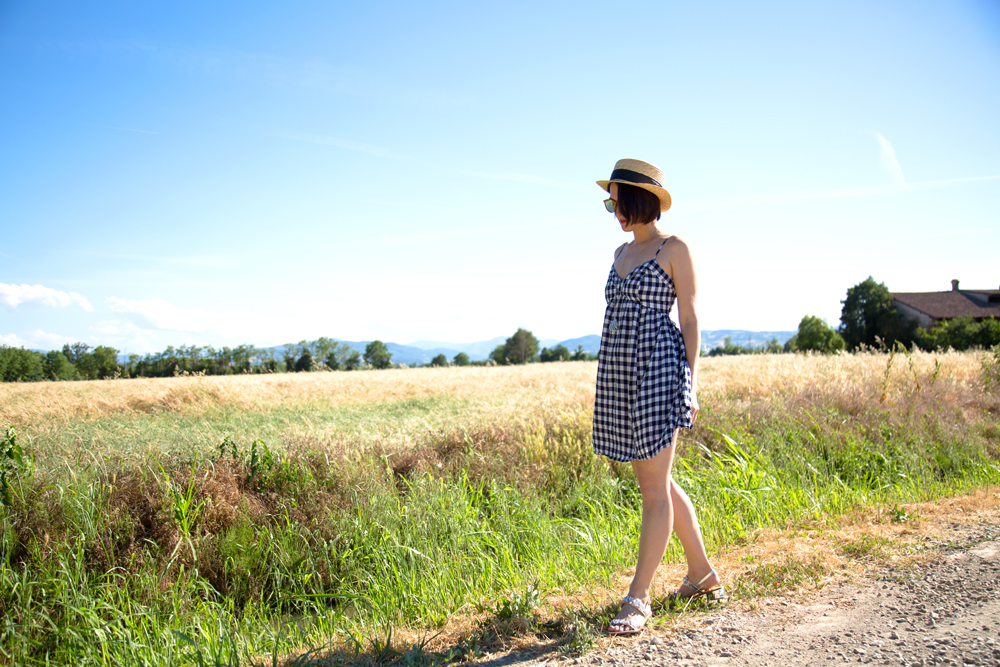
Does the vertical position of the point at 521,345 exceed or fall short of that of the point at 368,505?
it exceeds it

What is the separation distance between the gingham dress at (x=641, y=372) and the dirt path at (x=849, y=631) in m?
0.84

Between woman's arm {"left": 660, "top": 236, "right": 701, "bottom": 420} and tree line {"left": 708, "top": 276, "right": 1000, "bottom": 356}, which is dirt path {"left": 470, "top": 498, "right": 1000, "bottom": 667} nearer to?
woman's arm {"left": 660, "top": 236, "right": 701, "bottom": 420}

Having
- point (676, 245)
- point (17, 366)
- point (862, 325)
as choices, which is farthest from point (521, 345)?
point (676, 245)

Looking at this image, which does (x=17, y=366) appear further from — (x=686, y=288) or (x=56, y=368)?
(x=686, y=288)

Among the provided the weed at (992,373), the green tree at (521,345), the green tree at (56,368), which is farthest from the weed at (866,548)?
the green tree at (521,345)

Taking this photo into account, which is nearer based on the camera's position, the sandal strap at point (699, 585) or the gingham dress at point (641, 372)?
the gingham dress at point (641, 372)

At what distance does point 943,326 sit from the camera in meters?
34.9

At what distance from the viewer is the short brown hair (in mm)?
2756

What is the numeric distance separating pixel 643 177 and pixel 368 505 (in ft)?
14.2

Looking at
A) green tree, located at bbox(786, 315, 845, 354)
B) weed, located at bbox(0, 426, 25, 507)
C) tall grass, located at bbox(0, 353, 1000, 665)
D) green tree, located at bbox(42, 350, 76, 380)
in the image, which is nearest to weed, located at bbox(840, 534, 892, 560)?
tall grass, located at bbox(0, 353, 1000, 665)

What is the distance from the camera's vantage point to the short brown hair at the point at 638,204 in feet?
9.04

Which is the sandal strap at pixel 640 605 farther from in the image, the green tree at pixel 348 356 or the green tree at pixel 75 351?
the green tree at pixel 348 356

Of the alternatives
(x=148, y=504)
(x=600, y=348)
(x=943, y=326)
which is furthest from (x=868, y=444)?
(x=943, y=326)

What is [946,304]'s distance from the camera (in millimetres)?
44344
